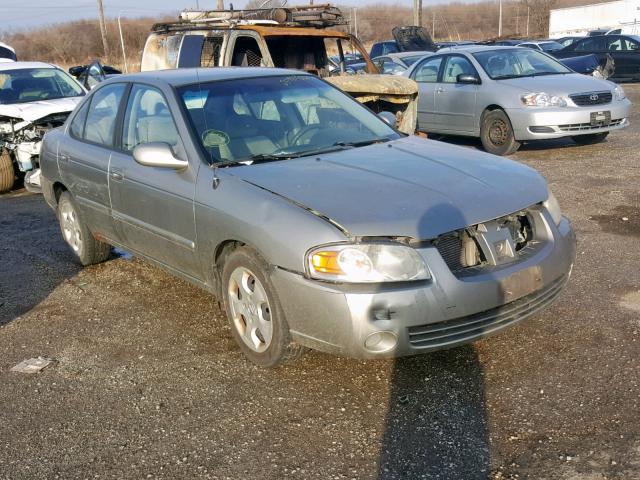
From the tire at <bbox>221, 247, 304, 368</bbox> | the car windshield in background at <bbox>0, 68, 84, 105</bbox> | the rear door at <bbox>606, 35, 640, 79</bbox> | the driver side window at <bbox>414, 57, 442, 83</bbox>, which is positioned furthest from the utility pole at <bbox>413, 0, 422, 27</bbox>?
the tire at <bbox>221, 247, 304, 368</bbox>

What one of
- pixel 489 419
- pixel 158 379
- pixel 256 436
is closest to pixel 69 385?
pixel 158 379

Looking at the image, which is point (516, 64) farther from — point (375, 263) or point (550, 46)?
point (550, 46)

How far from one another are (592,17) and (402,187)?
46.9m

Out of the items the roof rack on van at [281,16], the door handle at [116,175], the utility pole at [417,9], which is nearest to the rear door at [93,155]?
the door handle at [116,175]

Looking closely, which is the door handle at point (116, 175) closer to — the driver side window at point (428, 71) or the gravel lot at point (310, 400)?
the gravel lot at point (310, 400)

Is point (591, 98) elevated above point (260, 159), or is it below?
below

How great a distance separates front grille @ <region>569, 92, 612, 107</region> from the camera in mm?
9641

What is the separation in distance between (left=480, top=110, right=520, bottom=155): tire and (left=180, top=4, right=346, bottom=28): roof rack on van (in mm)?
2687

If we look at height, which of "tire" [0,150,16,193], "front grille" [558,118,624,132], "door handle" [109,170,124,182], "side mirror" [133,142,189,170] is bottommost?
"tire" [0,150,16,193]

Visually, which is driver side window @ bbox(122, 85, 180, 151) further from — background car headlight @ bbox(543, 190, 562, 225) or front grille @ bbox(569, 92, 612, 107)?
front grille @ bbox(569, 92, 612, 107)

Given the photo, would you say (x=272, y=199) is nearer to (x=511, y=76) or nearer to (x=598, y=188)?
(x=598, y=188)

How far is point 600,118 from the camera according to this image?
9.70 m

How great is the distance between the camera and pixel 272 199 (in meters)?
3.63

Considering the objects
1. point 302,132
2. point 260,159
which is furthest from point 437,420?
point 302,132
